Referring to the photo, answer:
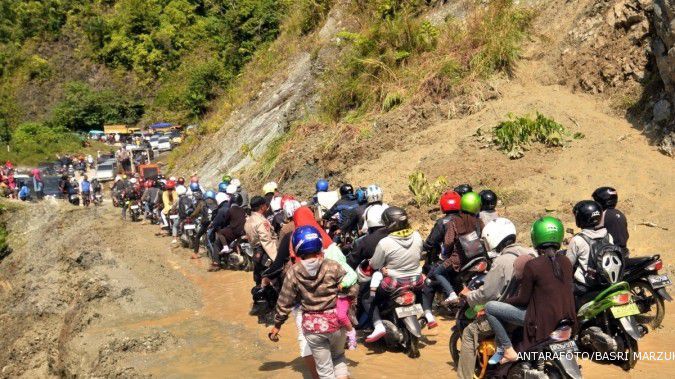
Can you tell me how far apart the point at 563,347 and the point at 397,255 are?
2394 millimetres

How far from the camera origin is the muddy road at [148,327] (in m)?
7.95

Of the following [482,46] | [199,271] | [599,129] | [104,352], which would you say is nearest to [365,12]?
[482,46]

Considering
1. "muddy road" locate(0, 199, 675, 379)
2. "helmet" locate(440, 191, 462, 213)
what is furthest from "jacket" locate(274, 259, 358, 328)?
"helmet" locate(440, 191, 462, 213)

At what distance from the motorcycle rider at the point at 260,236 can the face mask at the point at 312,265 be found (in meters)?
3.96

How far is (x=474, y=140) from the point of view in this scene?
15305 mm

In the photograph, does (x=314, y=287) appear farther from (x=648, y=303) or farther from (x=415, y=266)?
(x=648, y=303)

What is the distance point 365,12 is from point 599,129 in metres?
10.9

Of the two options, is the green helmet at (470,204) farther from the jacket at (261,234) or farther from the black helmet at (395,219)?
the jacket at (261,234)

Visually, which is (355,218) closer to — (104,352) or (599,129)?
(104,352)

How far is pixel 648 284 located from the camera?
304 inches

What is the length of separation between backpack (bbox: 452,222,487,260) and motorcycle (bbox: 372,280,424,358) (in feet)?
2.87

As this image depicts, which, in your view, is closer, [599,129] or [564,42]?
[599,129]

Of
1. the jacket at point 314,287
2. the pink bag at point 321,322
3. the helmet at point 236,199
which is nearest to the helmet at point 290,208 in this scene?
the jacket at point 314,287

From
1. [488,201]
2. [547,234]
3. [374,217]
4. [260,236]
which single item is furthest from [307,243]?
[260,236]
